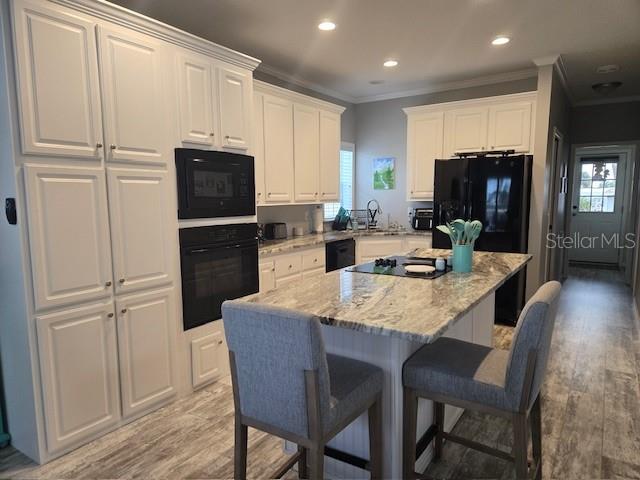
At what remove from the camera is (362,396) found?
1.61m

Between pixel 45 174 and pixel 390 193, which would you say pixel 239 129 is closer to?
pixel 45 174

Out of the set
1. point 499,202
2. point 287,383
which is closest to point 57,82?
point 287,383

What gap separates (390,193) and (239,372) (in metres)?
4.50

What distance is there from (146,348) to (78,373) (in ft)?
1.30

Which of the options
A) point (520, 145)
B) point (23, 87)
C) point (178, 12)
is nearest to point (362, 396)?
point (23, 87)

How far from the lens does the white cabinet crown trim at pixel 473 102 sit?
4.39 metres

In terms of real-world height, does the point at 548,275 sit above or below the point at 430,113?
below

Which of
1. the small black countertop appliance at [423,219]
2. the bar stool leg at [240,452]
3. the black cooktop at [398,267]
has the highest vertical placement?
the small black countertop appliance at [423,219]

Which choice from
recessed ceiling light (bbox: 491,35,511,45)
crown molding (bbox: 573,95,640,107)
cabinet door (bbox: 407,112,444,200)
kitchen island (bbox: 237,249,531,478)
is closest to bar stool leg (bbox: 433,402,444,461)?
kitchen island (bbox: 237,249,531,478)

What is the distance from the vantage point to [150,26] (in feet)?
8.06

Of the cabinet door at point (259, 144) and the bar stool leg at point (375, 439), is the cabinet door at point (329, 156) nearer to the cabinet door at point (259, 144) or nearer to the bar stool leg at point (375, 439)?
the cabinet door at point (259, 144)

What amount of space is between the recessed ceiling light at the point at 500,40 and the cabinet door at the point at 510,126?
929 mm

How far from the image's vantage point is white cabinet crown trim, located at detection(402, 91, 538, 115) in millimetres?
4387

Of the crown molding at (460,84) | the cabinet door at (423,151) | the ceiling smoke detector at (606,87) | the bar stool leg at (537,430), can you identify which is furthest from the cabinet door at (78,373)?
the ceiling smoke detector at (606,87)
